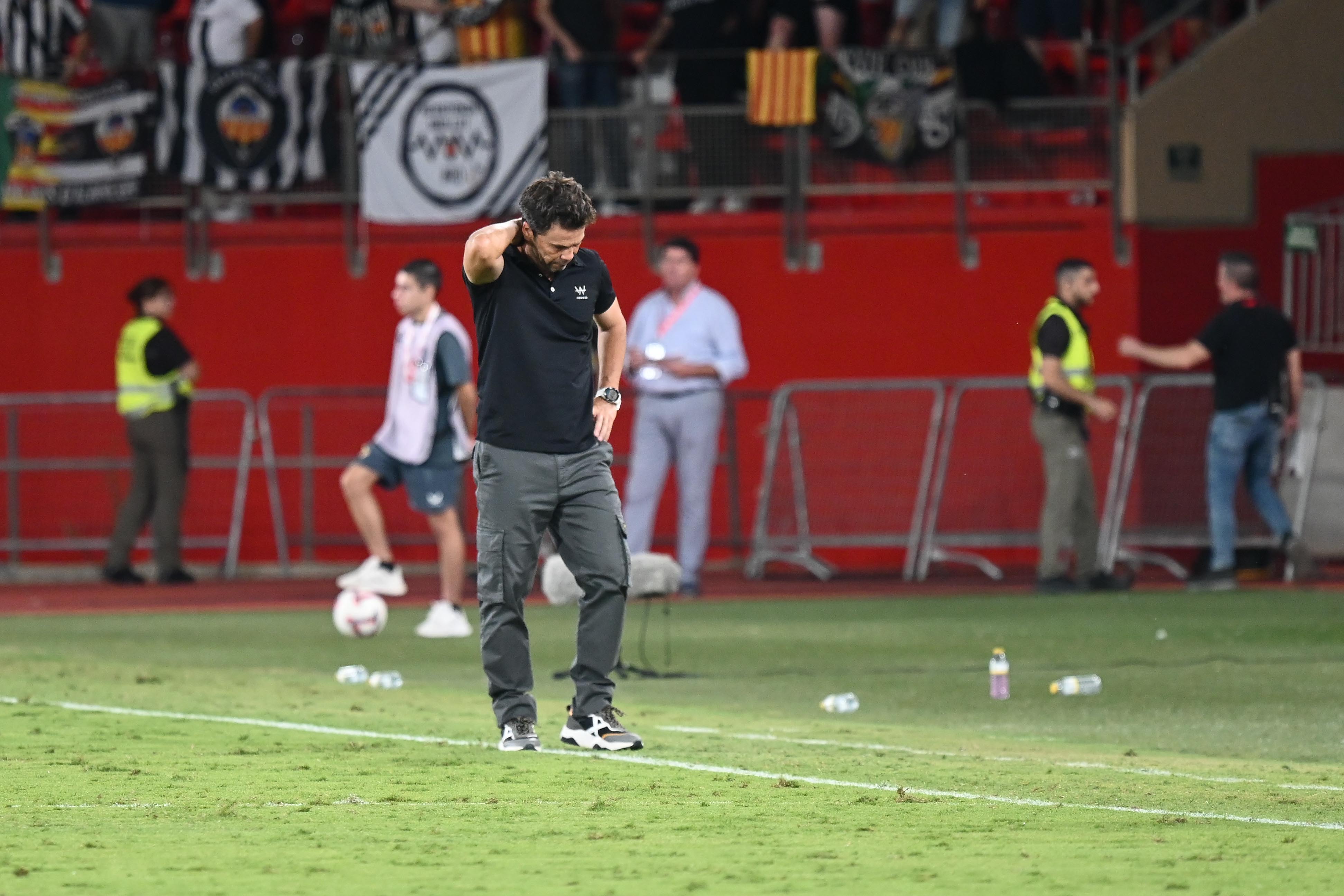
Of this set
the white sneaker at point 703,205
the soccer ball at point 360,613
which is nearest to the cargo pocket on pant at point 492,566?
the soccer ball at point 360,613

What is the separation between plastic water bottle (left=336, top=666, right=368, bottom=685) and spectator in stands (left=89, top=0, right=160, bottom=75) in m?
9.66

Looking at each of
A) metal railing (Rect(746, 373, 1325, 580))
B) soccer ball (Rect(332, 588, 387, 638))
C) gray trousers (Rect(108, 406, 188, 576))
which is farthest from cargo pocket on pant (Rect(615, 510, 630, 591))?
gray trousers (Rect(108, 406, 188, 576))

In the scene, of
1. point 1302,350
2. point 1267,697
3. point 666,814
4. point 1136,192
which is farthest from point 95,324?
point 666,814

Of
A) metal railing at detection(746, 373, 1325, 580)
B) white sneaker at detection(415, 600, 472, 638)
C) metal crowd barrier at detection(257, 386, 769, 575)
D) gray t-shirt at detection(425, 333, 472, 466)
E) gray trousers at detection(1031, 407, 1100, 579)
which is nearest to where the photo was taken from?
gray t-shirt at detection(425, 333, 472, 466)

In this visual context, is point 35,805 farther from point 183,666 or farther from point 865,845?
point 183,666

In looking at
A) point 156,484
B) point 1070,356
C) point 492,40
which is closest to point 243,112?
point 492,40

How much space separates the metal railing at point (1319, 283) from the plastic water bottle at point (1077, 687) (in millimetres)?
8331

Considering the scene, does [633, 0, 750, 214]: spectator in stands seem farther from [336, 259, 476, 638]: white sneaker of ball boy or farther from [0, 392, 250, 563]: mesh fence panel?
[336, 259, 476, 638]: white sneaker of ball boy

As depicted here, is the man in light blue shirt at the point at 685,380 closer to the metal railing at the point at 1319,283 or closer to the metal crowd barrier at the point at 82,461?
the metal crowd barrier at the point at 82,461

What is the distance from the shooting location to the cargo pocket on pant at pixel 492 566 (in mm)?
8242

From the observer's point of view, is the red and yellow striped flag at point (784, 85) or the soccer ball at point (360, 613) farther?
the red and yellow striped flag at point (784, 85)

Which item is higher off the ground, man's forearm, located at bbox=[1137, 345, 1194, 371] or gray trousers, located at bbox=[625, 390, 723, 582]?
man's forearm, located at bbox=[1137, 345, 1194, 371]

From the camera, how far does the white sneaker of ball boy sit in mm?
13641

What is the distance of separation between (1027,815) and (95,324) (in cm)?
1465
